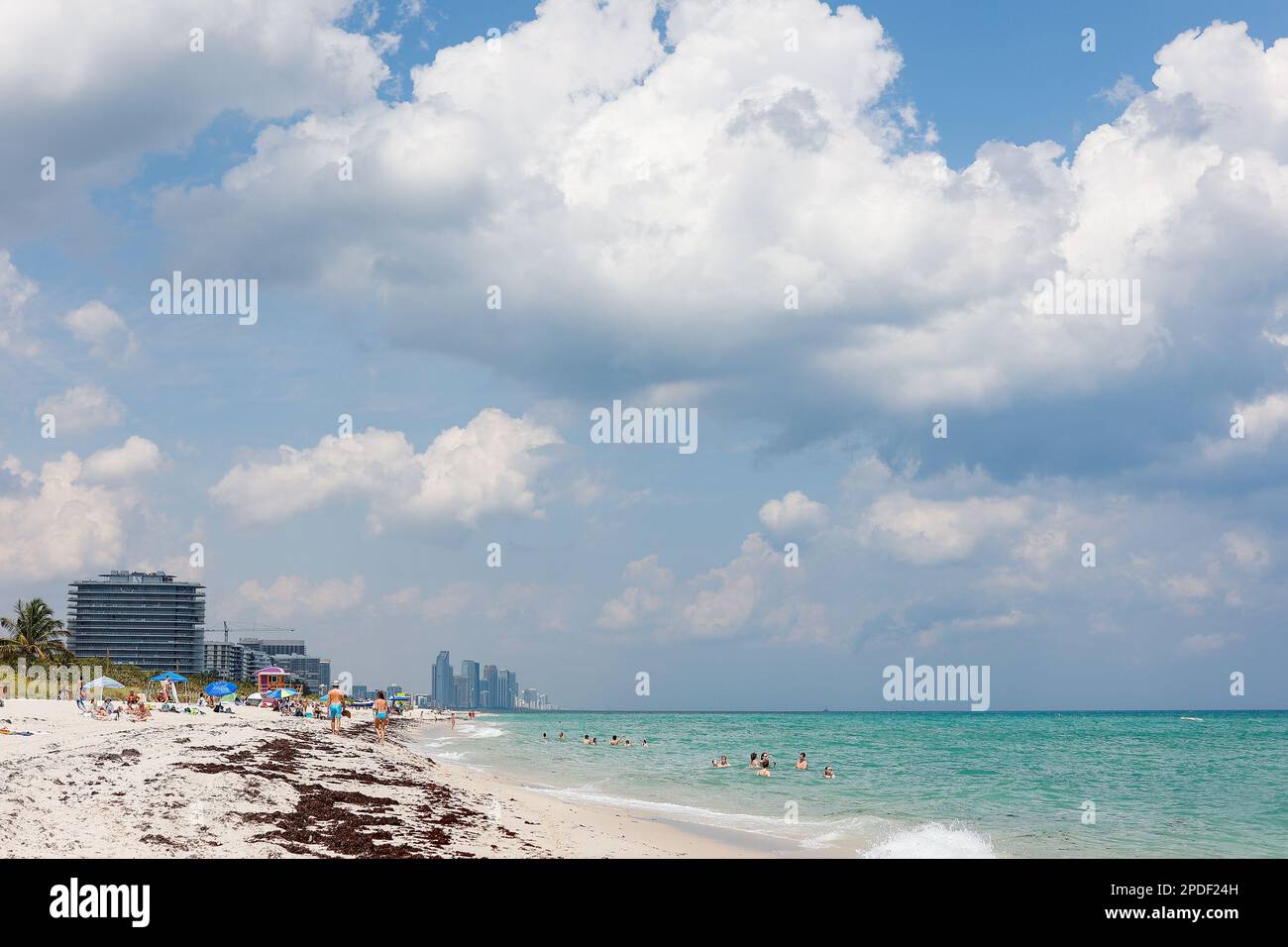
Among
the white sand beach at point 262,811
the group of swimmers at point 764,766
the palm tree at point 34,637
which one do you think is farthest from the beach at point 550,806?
the palm tree at point 34,637

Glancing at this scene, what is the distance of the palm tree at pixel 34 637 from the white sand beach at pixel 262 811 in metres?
70.2

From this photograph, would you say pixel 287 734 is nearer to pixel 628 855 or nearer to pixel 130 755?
pixel 130 755

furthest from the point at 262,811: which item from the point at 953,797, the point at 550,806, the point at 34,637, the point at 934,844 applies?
the point at 34,637

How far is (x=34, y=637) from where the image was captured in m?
92.9

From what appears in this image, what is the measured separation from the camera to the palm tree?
3469 inches

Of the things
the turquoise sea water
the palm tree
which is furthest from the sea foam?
the palm tree

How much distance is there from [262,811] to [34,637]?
92628mm

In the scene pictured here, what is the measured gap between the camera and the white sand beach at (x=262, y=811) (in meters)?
15.7

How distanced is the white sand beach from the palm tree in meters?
70.2

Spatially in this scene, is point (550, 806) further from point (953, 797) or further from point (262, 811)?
point (953, 797)

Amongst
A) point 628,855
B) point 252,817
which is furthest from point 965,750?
point 252,817

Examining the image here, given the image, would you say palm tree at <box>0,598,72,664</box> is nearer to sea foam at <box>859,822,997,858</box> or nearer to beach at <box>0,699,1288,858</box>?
beach at <box>0,699,1288,858</box>
